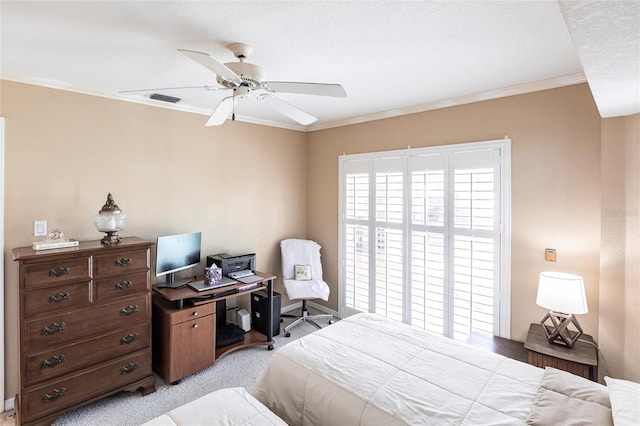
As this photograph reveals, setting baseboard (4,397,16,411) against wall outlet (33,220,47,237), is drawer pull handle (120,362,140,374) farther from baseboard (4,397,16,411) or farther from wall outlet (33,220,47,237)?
wall outlet (33,220,47,237)

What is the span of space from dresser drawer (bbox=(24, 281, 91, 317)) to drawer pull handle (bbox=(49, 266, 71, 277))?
0.28 ft

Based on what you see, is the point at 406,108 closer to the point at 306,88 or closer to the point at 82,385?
the point at 306,88

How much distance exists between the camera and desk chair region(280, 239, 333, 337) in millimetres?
3963

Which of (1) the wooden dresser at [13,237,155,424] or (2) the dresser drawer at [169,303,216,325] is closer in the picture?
(1) the wooden dresser at [13,237,155,424]

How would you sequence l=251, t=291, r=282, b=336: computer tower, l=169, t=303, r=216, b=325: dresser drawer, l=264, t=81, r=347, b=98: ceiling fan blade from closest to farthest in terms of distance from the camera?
l=264, t=81, r=347, b=98: ceiling fan blade < l=169, t=303, r=216, b=325: dresser drawer < l=251, t=291, r=282, b=336: computer tower

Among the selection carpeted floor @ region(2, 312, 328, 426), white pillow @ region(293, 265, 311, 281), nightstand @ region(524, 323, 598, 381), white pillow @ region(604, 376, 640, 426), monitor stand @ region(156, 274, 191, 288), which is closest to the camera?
white pillow @ region(604, 376, 640, 426)

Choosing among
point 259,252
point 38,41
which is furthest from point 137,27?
point 259,252

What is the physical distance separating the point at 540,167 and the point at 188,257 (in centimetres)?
334

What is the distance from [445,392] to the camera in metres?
1.68

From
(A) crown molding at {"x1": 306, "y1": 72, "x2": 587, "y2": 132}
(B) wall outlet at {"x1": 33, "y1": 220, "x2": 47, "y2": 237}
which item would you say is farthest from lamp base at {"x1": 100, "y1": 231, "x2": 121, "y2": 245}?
(A) crown molding at {"x1": 306, "y1": 72, "x2": 587, "y2": 132}

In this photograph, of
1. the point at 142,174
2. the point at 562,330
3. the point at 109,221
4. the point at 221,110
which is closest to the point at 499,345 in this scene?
the point at 562,330

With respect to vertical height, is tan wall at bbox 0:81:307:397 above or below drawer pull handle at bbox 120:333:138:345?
above

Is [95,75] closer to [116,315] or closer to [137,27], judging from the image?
[137,27]

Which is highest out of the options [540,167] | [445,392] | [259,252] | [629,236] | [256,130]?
[256,130]
